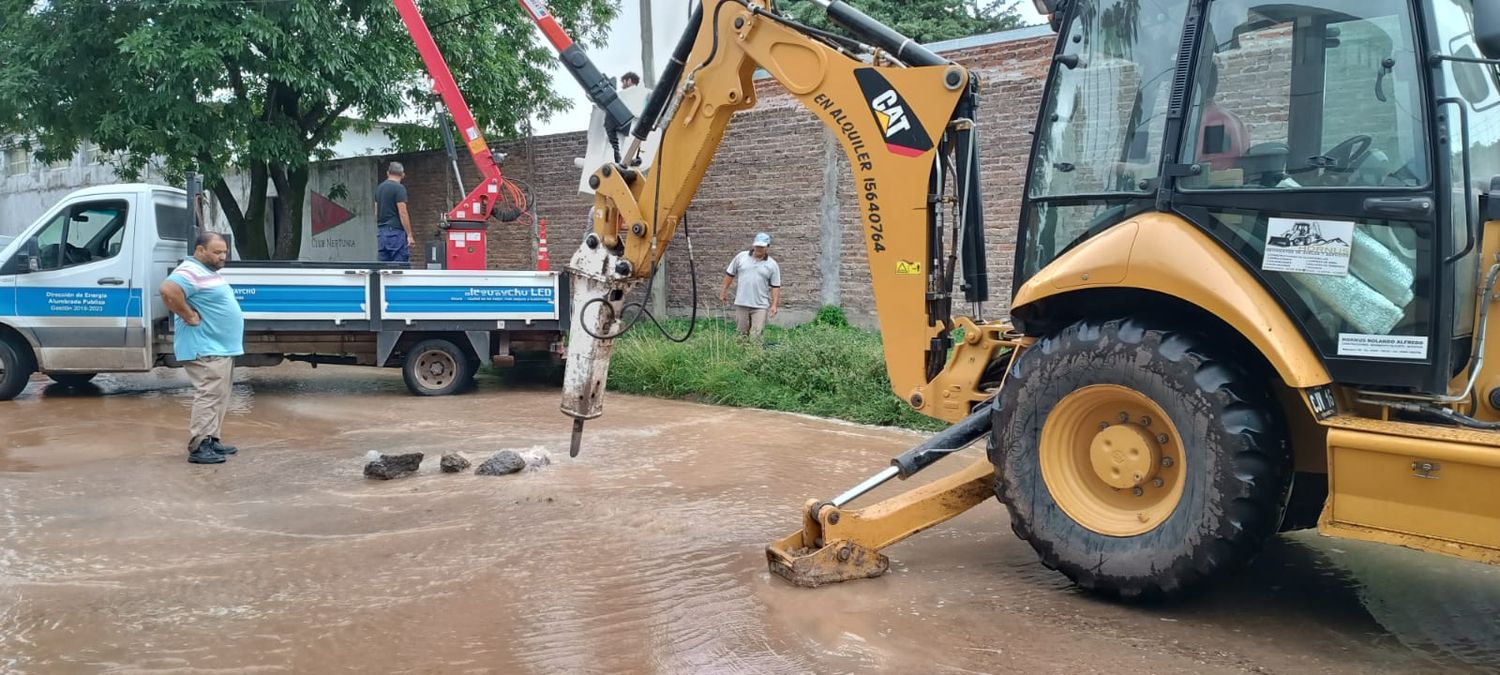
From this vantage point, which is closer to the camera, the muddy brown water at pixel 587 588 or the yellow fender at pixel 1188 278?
the yellow fender at pixel 1188 278

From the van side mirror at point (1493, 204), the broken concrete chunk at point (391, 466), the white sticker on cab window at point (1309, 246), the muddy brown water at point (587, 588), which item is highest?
the van side mirror at point (1493, 204)

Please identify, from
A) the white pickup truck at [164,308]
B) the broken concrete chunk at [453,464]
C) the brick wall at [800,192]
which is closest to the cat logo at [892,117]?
the broken concrete chunk at [453,464]

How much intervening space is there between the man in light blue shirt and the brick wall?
7.28 metres

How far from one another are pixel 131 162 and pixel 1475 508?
625 inches

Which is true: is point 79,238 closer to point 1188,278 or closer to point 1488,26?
point 1188,278

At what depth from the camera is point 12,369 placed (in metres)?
10.8

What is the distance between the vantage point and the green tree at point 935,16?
2208 cm

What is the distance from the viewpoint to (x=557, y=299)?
11625mm

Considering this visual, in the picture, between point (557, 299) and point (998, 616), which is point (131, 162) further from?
point (998, 616)

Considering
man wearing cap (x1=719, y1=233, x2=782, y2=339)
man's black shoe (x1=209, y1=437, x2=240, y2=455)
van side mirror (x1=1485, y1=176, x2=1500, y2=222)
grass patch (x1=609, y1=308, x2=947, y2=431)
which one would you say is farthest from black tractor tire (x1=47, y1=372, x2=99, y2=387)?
van side mirror (x1=1485, y1=176, x2=1500, y2=222)

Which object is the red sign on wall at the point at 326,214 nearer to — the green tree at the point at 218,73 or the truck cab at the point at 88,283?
the green tree at the point at 218,73

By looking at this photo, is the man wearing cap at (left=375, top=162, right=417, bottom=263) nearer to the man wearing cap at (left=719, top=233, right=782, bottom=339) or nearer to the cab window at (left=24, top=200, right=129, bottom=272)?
the cab window at (left=24, top=200, right=129, bottom=272)

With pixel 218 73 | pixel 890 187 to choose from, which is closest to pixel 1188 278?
pixel 890 187

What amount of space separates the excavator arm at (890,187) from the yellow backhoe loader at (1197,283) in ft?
0.05
